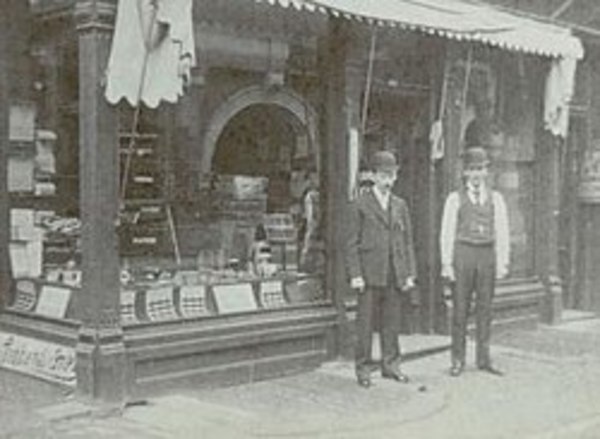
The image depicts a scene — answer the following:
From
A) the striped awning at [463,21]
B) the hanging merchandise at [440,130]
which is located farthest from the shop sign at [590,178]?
the hanging merchandise at [440,130]

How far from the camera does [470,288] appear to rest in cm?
1058

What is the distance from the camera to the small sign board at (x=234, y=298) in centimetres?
990

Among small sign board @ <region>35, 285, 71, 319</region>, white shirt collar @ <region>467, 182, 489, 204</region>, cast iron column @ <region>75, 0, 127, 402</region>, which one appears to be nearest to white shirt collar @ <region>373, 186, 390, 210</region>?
white shirt collar @ <region>467, 182, 489, 204</region>

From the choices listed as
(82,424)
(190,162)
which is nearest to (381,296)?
(190,162)

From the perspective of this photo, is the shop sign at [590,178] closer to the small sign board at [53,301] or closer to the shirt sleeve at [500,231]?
the shirt sleeve at [500,231]

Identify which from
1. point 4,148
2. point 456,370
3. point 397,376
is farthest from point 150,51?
point 456,370

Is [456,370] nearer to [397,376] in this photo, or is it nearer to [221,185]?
[397,376]

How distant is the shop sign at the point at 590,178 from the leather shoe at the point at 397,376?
5754 mm

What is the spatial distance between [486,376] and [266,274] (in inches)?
90.0

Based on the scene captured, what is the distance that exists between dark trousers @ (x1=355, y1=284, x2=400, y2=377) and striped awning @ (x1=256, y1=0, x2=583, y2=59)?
2.46 meters

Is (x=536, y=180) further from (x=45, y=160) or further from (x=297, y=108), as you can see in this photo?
(x=45, y=160)

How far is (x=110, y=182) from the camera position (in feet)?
29.1

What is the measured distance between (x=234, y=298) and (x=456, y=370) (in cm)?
223

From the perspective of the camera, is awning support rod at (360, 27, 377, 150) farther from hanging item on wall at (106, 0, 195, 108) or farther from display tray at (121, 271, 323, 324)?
hanging item on wall at (106, 0, 195, 108)
